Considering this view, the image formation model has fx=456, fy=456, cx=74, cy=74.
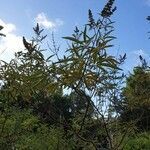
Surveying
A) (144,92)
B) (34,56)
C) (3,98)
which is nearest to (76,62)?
(34,56)

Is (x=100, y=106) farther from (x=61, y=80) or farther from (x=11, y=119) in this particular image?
(x=61, y=80)

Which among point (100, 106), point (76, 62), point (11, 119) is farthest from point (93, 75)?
point (11, 119)

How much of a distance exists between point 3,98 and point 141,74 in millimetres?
3050

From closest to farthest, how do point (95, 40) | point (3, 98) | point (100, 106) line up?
point (95, 40)
point (100, 106)
point (3, 98)

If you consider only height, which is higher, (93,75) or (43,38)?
(43,38)

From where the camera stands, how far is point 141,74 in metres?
6.18

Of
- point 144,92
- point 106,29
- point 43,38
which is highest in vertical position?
point 43,38

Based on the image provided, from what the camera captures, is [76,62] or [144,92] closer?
[76,62]

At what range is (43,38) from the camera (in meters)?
6.75

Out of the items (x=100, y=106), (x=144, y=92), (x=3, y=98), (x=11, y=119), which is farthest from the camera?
(x=11, y=119)

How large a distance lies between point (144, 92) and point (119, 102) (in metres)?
0.76

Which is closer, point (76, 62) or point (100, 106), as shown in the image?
point (76, 62)

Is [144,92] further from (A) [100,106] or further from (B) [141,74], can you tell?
(A) [100,106]

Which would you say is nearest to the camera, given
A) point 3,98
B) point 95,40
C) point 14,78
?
point 95,40
